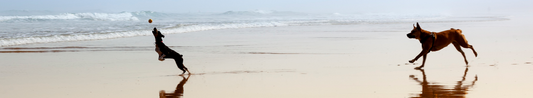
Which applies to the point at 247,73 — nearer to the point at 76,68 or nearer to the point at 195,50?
the point at 76,68

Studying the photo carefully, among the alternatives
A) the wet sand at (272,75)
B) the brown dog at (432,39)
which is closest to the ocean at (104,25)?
the wet sand at (272,75)

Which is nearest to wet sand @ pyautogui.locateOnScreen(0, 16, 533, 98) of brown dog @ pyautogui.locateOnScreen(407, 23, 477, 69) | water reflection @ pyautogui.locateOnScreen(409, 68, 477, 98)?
water reflection @ pyautogui.locateOnScreen(409, 68, 477, 98)

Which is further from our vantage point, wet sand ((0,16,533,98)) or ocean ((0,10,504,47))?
ocean ((0,10,504,47))

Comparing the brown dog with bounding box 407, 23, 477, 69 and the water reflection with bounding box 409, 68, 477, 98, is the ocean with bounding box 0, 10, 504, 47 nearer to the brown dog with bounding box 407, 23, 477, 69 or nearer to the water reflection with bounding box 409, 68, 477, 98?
the brown dog with bounding box 407, 23, 477, 69

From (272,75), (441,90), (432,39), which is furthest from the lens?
(432,39)

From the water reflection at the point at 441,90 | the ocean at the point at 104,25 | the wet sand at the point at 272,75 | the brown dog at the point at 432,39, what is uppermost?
the ocean at the point at 104,25

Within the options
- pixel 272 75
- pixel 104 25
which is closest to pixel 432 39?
pixel 272 75

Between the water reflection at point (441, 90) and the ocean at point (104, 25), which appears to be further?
the ocean at point (104, 25)

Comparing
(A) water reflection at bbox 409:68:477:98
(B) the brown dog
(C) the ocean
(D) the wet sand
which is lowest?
(A) water reflection at bbox 409:68:477:98

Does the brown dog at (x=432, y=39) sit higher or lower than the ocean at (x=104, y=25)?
lower

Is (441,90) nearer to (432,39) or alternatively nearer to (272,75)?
(432,39)

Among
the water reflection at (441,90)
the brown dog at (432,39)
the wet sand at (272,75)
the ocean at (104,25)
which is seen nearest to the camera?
the water reflection at (441,90)

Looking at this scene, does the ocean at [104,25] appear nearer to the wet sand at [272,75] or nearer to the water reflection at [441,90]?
the wet sand at [272,75]

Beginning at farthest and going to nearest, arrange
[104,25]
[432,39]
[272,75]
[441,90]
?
1. [104,25]
2. [432,39]
3. [272,75]
4. [441,90]
